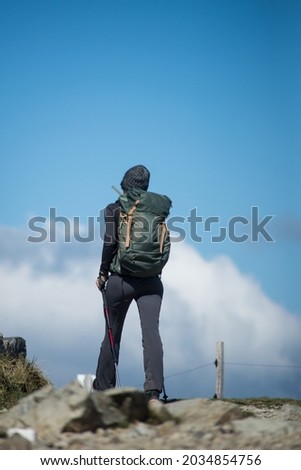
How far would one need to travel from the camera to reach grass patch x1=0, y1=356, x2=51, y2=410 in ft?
39.4

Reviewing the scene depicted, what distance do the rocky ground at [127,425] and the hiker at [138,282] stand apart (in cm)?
282

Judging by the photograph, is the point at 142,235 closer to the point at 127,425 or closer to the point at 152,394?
the point at 152,394

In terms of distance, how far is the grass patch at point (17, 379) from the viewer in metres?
12.0

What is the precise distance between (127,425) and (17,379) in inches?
235

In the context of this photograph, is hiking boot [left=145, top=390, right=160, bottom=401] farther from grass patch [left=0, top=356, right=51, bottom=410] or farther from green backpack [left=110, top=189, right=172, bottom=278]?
grass patch [left=0, top=356, right=51, bottom=410]

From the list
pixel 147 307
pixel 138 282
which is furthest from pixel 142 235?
pixel 147 307

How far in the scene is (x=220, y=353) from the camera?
17.1 metres

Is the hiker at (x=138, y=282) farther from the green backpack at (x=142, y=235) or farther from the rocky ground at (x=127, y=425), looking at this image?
the rocky ground at (x=127, y=425)

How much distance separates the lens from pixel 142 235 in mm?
9609

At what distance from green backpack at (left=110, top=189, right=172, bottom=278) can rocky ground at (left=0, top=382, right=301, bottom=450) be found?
288 centimetres

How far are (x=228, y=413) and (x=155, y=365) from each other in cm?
295

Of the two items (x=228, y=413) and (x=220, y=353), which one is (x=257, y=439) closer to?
(x=228, y=413)

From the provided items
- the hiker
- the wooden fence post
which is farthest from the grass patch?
the wooden fence post
